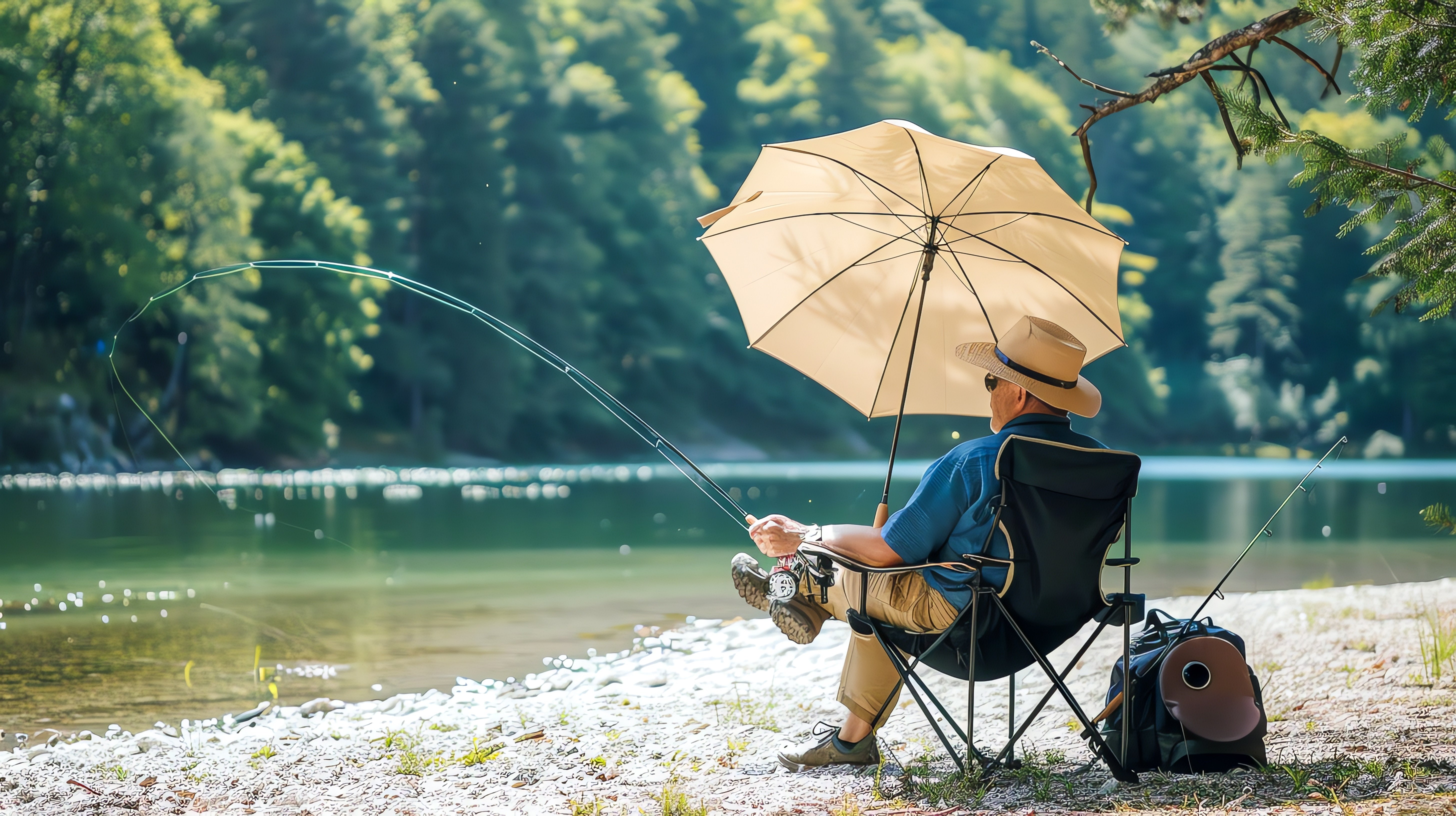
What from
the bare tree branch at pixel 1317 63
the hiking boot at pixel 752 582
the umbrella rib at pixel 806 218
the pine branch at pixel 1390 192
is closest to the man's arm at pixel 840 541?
the hiking boot at pixel 752 582

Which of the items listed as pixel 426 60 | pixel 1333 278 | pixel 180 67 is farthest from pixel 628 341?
pixel 1333 278

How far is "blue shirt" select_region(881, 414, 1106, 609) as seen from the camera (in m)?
3.27

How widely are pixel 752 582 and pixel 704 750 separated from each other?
81cm

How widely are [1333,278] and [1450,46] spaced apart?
5234cm

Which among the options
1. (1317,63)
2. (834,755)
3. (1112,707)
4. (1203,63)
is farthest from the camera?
(1317,63)

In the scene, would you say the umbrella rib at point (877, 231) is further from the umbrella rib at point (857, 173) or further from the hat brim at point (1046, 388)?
the hat brim at point (1046, 388)

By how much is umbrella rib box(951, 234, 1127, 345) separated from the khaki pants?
44.2 inches

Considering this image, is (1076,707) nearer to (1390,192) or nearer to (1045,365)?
(1045,365)

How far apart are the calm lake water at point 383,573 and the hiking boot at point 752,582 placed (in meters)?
2.97

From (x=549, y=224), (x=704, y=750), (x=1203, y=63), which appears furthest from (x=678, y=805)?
(x=549, y=224)

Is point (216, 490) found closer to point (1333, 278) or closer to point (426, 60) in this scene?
point (426, 60)

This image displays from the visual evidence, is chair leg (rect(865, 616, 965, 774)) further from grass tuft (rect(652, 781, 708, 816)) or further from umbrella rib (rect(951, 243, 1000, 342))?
umbrella rib (rect(951, 243, 1000, 342))

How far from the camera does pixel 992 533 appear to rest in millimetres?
3223

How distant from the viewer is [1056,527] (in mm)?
3229
